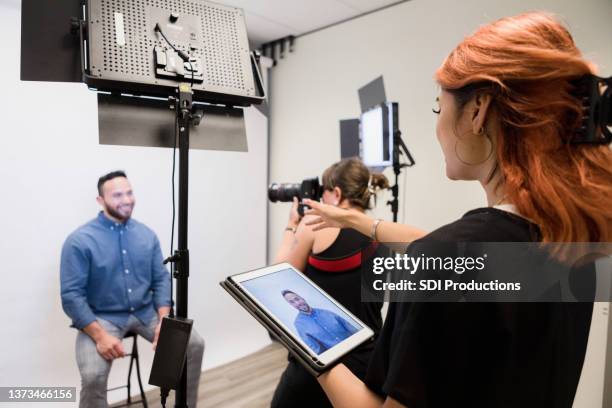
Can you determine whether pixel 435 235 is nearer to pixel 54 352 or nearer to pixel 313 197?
pixel 313 197

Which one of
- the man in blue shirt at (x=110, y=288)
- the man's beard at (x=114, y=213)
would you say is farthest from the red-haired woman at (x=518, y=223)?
the man's beard at (x=114, y=213)

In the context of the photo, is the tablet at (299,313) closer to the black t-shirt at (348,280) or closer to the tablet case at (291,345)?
the tablet case at (291,345)

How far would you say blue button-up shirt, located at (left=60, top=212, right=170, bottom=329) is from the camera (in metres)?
2.08

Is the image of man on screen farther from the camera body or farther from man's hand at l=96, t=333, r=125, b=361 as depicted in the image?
man's hand at l=96, t=333, r=125, b=361

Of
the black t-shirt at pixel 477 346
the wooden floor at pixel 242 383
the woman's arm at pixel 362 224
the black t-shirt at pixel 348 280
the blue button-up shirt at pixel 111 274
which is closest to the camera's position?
the black t-shirt at pixel 477 346

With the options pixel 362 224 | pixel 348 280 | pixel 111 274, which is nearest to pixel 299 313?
pixel 362 224

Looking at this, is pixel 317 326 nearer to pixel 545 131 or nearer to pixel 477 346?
pixel 477 346

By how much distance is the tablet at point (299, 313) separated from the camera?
0.68m

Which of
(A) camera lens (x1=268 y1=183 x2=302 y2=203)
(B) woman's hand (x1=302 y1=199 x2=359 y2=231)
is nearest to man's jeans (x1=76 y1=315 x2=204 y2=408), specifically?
(A) camera lens (x1=268 y1=183 x2=302 y2=203)

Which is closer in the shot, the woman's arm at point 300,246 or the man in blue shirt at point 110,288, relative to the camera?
the woman's arm at point 300,246

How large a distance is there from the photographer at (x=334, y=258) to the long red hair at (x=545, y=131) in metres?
0.76

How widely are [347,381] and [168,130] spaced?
0.74m

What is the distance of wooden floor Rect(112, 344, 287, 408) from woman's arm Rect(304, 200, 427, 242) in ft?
5.98

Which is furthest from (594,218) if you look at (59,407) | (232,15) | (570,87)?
(59,407)
